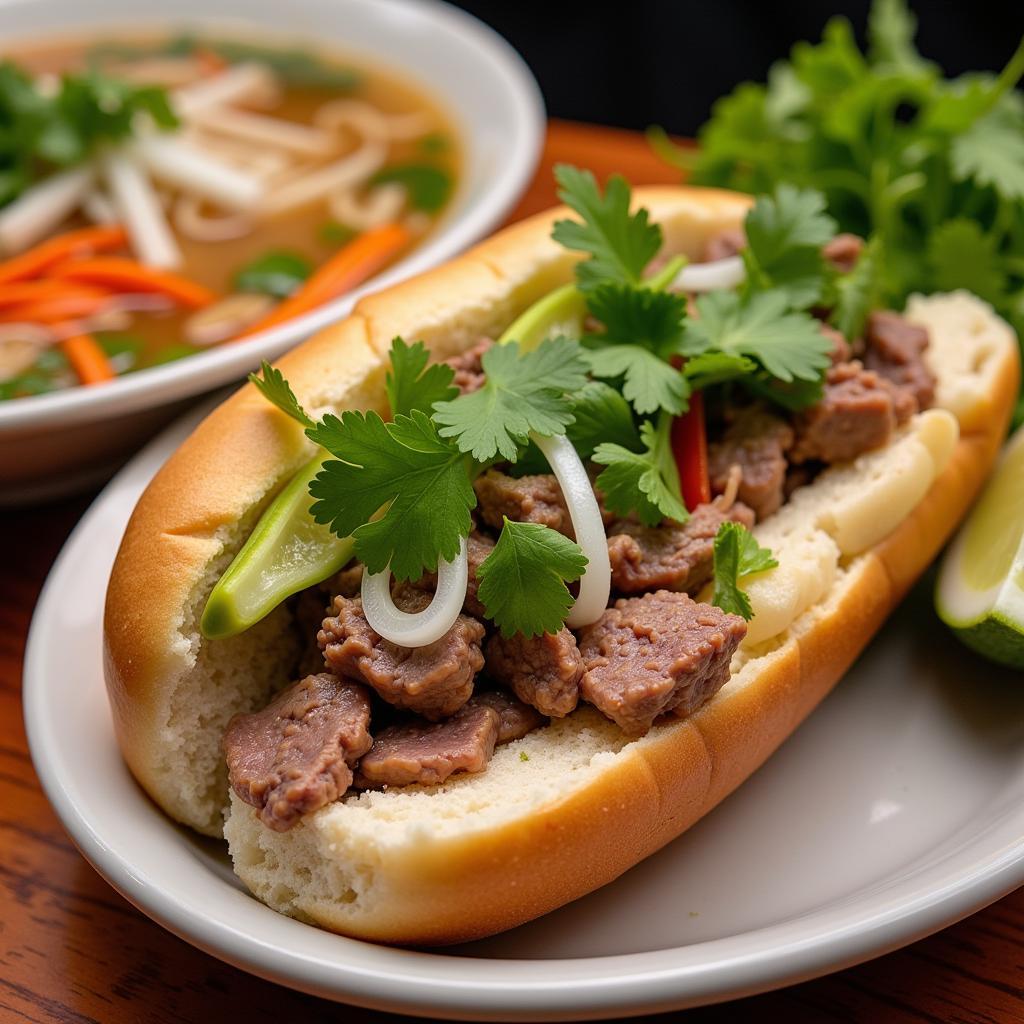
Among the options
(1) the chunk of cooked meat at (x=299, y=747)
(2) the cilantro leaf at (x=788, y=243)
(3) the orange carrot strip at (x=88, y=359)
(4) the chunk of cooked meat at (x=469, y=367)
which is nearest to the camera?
(1) the chunk of cooked meat at (x=299, y=747)

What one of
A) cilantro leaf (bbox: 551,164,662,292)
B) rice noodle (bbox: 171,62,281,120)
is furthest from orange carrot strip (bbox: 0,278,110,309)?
cilantro leaf (bbox: 551,164,662,292)

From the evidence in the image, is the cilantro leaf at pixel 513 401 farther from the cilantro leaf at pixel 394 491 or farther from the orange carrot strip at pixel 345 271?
the orange carrot strip at pixel 345 271

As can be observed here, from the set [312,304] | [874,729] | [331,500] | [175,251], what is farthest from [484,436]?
Answer: [175,251]

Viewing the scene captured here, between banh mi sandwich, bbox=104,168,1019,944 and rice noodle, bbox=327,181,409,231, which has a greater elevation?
banh mi sandwich, bbox=104,168,1019,944

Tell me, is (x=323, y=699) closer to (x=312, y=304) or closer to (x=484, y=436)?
(x=484, y=436)

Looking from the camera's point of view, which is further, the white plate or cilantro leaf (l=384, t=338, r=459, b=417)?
cilantro leaf (l=384, t=338, r=459, b=417)

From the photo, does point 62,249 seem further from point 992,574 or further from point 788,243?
point 992,574

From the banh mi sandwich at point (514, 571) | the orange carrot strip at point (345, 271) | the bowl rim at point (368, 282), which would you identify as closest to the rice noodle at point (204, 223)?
the orange carrot strip at point (345, 271)

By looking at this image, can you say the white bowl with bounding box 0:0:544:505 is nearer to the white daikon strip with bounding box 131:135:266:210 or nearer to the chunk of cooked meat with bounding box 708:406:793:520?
the white daikon strip with bounding box 131:135:266:210
